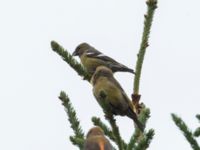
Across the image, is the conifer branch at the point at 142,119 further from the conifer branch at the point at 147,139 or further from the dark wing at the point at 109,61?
the dark wing at the point at 109,61

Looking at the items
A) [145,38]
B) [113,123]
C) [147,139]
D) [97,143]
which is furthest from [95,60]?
[147,139]

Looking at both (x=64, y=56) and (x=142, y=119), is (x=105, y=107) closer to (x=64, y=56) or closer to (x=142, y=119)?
(x=142, y=119)

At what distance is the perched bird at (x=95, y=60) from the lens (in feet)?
29.7

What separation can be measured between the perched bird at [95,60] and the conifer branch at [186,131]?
4.44m

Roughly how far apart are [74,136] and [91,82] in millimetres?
1443

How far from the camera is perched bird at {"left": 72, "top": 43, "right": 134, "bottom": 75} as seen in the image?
9055 mm

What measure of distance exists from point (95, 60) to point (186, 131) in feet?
18.0

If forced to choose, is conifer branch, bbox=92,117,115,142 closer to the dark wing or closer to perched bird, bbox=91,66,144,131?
perched bird, bbox=91,66,144,131

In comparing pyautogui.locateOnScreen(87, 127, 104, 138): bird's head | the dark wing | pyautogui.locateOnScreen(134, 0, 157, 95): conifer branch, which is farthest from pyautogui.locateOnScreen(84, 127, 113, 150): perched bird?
the dark wing

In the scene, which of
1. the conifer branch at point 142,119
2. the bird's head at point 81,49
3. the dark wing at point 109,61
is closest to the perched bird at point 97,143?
the conifer branch at point 142,119

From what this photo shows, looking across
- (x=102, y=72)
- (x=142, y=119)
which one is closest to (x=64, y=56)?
(x=102, y=72)

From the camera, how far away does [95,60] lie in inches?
372

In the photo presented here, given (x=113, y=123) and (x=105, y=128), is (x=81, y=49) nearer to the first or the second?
(x=105, y=128)

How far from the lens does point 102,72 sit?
17.4 feet
